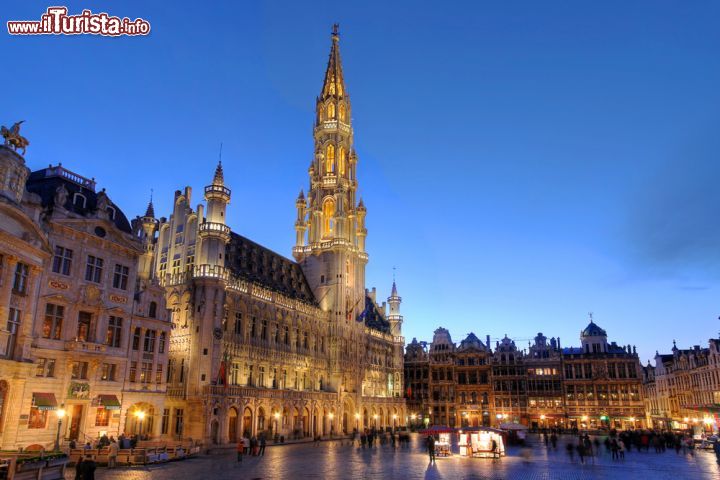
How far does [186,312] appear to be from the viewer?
55.7 metres

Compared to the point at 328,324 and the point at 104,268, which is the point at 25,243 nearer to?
the point at 104,268

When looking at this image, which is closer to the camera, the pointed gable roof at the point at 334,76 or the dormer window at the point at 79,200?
the dormer window at the point at 79,200

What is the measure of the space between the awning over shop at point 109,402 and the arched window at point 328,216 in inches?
1982

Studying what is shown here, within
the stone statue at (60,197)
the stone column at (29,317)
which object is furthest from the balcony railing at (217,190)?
the stone column at (29,317)

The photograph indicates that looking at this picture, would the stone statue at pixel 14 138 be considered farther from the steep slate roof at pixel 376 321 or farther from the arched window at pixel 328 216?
the steep slate roof at pixel 376 321

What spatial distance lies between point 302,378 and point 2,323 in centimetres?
4286

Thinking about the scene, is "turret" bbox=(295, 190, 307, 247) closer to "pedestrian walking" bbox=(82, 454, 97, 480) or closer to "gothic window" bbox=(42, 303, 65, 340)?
"gothic window" bbox=(42, 303, 65, 340)

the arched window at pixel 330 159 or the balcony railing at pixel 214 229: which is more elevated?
the arched window at pixel 330 159

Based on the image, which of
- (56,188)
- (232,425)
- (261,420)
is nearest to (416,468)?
(232,425)

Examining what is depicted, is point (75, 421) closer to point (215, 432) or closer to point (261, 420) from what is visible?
point (215, 432)

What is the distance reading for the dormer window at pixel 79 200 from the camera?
39.4 metres

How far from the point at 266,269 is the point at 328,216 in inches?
724

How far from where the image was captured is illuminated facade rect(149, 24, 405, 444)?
179ft

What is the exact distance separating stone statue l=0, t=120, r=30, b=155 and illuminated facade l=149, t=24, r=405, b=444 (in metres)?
17.8
